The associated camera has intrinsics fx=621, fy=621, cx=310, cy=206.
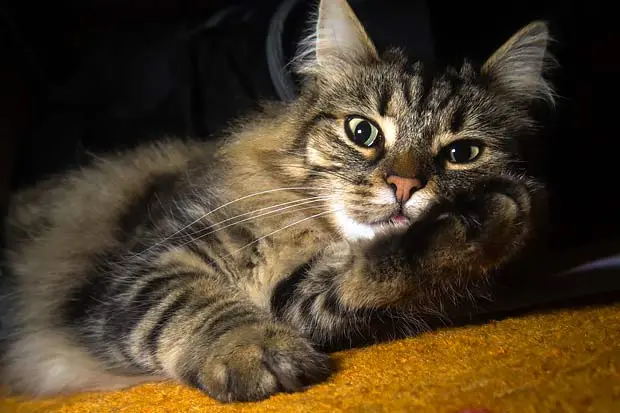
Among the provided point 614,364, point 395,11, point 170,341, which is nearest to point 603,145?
point 395,11

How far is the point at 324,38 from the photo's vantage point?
1389 mm

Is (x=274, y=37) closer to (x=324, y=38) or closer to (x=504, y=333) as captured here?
(x=324, y=38)

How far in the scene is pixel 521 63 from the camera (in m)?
1.39

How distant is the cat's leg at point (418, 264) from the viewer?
0.95m

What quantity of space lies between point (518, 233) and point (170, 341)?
61 cm

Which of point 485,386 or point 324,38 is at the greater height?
point 324,38

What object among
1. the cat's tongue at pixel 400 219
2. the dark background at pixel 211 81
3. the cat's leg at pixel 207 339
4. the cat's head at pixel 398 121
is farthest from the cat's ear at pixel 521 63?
the cat's leg at pixel 207 339

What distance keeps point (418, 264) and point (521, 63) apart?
0.67m

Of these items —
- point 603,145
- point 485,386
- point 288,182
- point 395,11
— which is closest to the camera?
point 485,386

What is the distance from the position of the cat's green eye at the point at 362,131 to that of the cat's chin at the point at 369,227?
15cm

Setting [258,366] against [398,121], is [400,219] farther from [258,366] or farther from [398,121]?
[258,366]

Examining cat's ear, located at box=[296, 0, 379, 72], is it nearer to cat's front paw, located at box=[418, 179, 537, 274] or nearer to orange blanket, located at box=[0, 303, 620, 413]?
cat's front paw, located at box=[418, 179, 537, 274]

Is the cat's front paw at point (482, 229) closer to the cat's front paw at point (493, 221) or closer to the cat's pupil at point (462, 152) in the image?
the cat's front paw at point (493, 221)

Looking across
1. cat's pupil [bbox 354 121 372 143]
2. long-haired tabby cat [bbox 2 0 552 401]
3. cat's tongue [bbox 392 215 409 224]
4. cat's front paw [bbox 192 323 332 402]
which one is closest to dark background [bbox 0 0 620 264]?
long-haired tabby cat [bbox 2 0 552 401]
